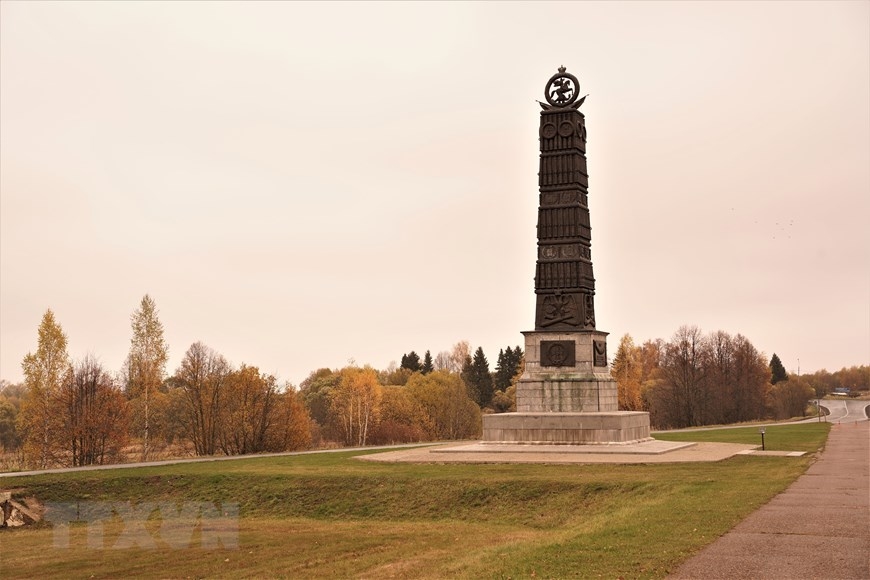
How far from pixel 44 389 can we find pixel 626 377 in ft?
205

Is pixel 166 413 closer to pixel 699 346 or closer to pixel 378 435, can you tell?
pixel 378 435

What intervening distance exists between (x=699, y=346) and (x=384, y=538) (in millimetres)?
93729

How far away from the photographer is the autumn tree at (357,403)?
88.3 meters

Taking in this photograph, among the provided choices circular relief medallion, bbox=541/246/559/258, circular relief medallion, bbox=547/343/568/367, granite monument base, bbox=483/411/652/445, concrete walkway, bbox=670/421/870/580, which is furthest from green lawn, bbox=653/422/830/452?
concrete walkway, bbox=670/421/870/580

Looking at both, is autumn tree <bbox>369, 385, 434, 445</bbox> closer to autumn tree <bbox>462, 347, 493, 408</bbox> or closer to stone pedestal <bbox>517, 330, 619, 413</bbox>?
autumn tree <bbox>462, 347, 493, 408</bbox>

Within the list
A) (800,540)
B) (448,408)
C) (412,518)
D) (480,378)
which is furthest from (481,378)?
(800,540)

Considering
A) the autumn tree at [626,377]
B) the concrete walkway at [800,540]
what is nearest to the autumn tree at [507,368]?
the autumn tree at [626,377]

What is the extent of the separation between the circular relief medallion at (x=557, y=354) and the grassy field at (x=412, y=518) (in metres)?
11.9

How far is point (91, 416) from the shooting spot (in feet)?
166

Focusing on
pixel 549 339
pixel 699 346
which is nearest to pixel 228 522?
pixel 549 339

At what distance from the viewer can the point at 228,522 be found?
2716 centimetres

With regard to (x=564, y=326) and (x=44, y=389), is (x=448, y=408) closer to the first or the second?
(x=44, y=389)

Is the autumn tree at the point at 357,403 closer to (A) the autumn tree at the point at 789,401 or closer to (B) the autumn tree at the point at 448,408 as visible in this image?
(B) the autumn tree at the point at 448,408

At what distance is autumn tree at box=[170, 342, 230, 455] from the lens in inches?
2530
